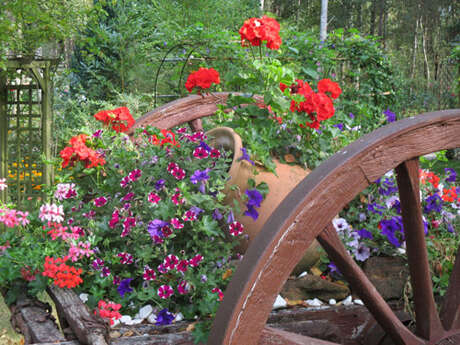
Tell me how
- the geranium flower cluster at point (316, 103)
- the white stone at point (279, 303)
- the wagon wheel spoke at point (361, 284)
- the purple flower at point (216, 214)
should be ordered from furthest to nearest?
the geranium flower cluster at point (316, 103) < the purple flower at point (216, 214) < the white stone at point (279, 303) < the wagon wheel spoke at point (361, 284)

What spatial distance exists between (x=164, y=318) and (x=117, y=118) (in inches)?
50.3

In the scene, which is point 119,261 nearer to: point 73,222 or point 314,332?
point 73,222

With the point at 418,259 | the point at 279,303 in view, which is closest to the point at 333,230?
the point at 418,259

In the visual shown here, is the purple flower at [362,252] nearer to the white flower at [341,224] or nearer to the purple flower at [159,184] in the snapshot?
the white flower at [341,224]

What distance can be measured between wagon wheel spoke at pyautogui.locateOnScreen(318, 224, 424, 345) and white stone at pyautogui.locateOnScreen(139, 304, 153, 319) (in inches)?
28.9

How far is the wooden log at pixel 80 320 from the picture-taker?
1173 mm

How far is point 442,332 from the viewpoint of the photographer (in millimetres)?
1141

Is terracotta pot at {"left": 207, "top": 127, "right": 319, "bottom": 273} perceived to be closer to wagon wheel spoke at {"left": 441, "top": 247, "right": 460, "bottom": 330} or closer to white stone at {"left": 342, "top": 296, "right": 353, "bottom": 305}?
white stone at {"left": 342, "top": 296, "right": 353, "bottom": 305}

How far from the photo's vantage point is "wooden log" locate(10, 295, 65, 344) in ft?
4.26

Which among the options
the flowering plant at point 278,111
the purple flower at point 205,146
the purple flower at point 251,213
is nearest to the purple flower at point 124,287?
the purple flower at point 251,213

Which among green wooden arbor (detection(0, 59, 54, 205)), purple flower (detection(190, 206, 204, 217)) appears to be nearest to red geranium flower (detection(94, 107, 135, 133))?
purple flower (detection(190, 206, 204, 217))

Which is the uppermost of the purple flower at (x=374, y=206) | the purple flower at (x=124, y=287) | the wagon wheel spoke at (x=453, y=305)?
the purple flower at (x=374, y=206)

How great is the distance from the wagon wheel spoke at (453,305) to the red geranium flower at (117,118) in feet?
5.66

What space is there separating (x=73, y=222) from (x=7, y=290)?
33 centimetres
